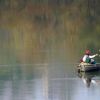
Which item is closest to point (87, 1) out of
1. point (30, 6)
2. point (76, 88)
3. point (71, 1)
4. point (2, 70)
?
point (71, 1)

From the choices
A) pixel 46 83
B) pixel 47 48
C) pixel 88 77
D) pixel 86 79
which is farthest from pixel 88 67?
pixel 47 48

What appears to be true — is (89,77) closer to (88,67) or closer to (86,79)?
(86,79)

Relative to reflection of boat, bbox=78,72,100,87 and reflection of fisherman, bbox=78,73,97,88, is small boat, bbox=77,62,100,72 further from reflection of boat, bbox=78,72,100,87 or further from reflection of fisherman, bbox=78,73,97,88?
reflection of fisherman, bbox=78,73,97,88

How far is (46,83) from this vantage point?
2273 cm

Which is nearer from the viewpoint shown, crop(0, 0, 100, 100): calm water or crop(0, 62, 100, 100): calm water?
crop(0, 62, 100, 100): calm water

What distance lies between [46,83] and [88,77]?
2132mm

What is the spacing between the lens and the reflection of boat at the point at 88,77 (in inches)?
887

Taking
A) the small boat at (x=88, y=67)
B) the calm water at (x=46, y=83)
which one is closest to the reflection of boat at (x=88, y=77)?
the calm water at (x=46, y=83)

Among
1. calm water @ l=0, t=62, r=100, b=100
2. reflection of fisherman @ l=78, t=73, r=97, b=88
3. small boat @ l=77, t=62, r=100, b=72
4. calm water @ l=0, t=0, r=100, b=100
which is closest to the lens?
calm water @ l=0, t=62, r=100, b=100

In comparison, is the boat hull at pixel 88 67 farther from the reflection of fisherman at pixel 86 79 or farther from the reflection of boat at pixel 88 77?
the reflection of fisherman at pixel 86 79

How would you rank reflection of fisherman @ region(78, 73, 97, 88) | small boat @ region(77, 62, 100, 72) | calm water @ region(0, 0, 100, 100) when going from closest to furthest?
calm water @ region(0, 0, 100, 100)
reflection of fisherman @ region(78, 73, 97, 88)
small boat @ region(77, 62, 100, 72)

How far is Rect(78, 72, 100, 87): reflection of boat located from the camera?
2254 centimetres

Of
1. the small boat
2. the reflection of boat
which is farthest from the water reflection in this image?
the small boat

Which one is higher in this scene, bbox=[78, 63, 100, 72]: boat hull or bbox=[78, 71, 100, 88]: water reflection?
bbox=[78, 63, 100, 72]: boat hull
